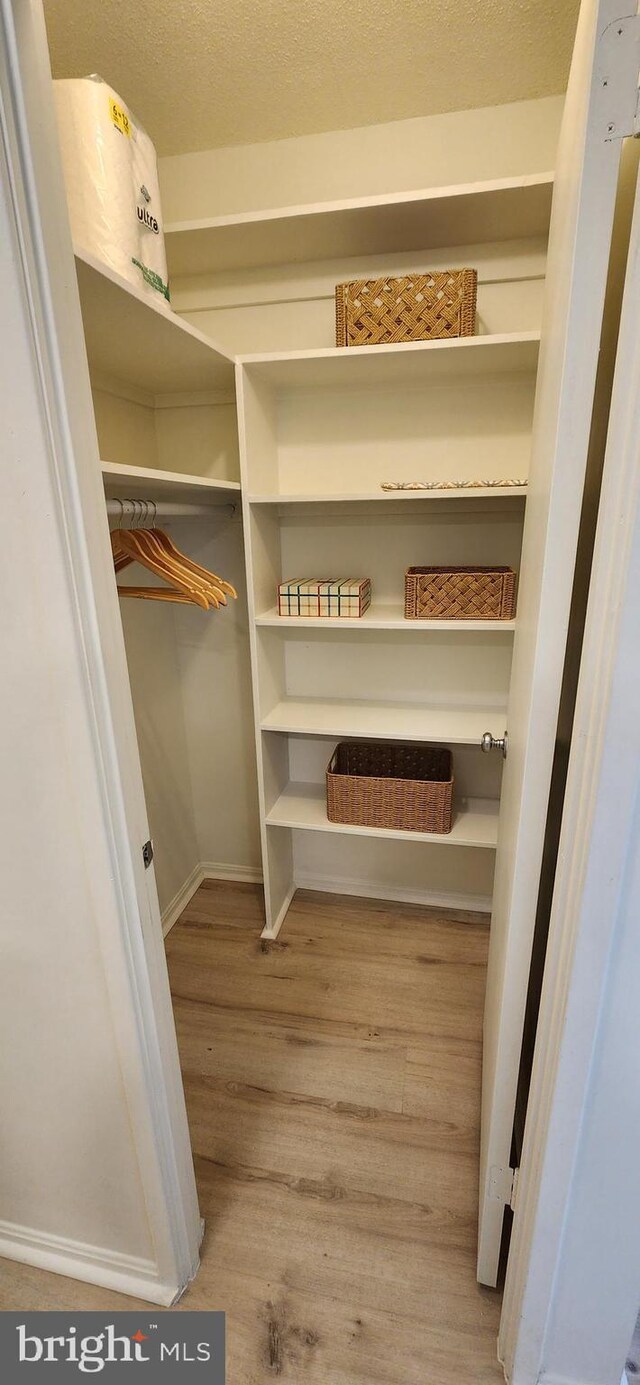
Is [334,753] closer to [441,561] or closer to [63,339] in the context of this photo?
[441,561]

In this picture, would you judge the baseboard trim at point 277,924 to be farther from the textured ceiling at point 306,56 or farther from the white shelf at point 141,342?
the textured ceiling at point 306,56

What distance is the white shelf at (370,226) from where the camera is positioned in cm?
139

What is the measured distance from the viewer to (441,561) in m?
1.94

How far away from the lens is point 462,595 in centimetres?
169


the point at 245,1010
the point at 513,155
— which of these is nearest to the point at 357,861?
the point at 245,1010

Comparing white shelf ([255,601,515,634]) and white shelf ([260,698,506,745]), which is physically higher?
white shelf ([255,601,515,634])

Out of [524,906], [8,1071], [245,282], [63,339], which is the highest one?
[245,282]

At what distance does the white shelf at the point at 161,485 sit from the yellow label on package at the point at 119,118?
60 centimetres

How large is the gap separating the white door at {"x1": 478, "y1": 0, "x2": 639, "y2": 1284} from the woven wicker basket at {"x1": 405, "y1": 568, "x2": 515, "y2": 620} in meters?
0.73

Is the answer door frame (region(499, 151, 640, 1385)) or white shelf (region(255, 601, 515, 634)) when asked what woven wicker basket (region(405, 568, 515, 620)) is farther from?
door frame (region(499, 151, 640, 1385))

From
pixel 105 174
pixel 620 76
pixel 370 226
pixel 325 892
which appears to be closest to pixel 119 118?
pixel 105 174

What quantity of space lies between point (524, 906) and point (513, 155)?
6.25 ft

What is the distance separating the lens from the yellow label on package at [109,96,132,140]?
107 centimetres

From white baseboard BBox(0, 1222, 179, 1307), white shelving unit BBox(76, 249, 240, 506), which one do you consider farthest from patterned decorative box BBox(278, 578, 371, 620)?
white baseboard BBox(0, 1222, 179, 1307)
